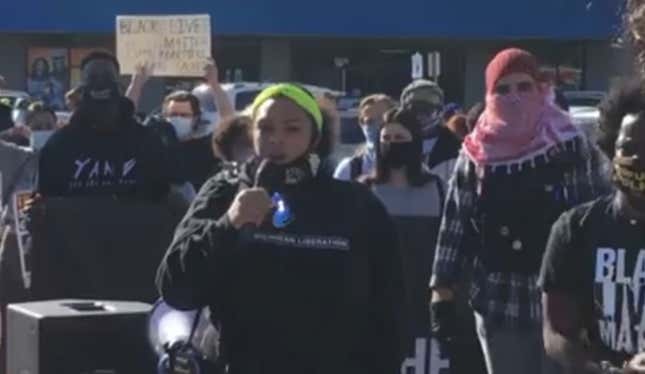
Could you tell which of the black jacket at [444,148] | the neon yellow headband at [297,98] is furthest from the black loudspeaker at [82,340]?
the black jacket at [444,148]

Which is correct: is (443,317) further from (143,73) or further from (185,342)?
(143,73)

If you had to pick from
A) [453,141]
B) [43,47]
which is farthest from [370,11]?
[453,141]

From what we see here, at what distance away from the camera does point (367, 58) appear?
135ft

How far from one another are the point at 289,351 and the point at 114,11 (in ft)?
113

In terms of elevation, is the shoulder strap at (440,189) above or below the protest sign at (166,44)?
below

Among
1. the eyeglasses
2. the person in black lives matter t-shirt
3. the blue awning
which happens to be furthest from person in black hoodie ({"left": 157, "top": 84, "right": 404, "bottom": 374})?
the blue awning

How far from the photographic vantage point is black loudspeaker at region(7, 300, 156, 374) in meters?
6.02

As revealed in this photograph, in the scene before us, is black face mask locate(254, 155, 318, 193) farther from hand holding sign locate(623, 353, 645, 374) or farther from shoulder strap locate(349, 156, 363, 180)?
shoulder strap locate(349, 156, 363, 180)

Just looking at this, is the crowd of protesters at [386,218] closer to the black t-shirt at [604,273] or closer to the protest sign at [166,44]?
the black t-shirt at [604,273]

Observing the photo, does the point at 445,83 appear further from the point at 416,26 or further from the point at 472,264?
the point at 472,264

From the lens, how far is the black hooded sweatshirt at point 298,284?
5195mm

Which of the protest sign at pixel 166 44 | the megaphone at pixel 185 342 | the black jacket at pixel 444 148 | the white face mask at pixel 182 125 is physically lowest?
the megaphone at pixel 185 342

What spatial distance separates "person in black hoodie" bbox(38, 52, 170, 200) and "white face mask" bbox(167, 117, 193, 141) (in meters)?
3.20

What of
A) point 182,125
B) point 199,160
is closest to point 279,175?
point 199,160
